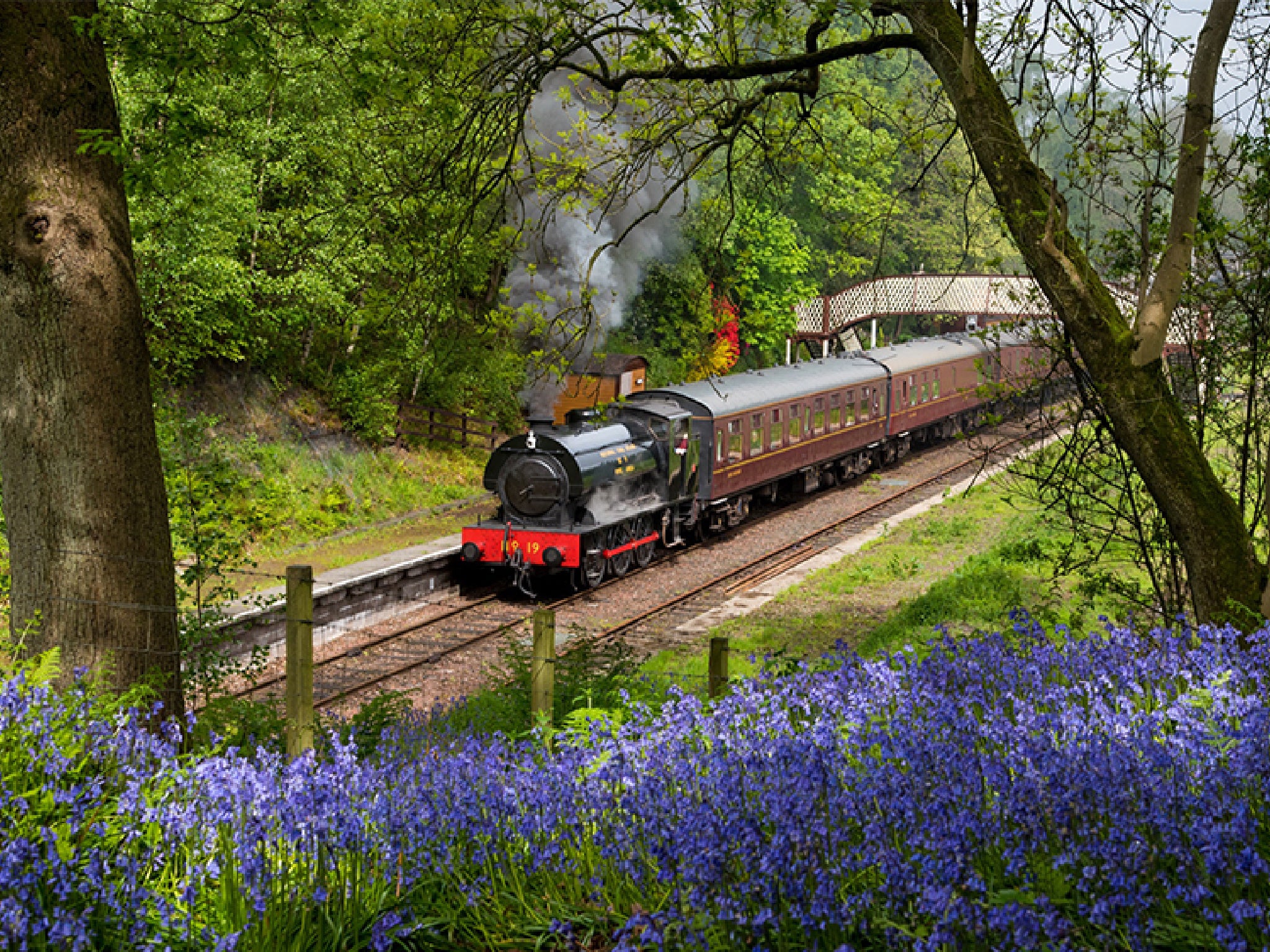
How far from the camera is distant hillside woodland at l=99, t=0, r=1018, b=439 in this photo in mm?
7684

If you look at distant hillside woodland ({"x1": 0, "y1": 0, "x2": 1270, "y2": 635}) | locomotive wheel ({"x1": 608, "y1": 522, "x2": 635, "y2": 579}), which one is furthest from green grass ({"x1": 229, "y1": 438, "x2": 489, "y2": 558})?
distant hillside woodland ({"x1": 0, "y1": 0, "x2": 1270, "y2": 635})

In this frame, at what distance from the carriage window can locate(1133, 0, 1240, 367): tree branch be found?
15546 mm

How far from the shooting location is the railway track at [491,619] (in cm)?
1405

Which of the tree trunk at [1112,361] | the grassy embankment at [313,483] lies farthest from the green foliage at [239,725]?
the grassy embankment at [313,483]

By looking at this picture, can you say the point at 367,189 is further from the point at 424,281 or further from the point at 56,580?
the point at 56,580

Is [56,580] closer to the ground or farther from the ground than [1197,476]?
closer to the ground

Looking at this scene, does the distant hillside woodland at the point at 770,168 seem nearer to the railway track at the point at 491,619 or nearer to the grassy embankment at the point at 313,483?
the railway track at the point at 491,619

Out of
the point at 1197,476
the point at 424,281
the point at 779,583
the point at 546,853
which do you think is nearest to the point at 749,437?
the point at 779,583

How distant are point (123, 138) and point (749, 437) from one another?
1707 cm

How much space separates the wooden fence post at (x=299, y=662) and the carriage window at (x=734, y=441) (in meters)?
16.0

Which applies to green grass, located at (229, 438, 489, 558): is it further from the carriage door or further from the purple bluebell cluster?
the purple bluebell cluster

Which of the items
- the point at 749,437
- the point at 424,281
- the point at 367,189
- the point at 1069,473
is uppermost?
the point at 367,189

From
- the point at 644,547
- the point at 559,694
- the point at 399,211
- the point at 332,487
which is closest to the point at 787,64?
the point at 399,211

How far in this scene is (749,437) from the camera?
22359 millimetres
